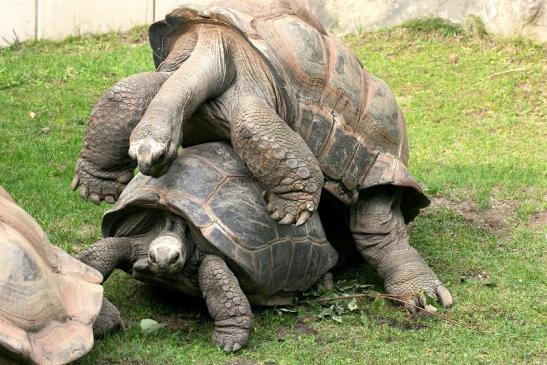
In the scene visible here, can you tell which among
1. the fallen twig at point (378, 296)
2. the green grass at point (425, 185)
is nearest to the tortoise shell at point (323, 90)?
the fallen twig at point (378, 296)

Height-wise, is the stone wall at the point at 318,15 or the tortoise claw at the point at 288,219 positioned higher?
the tortoise claw at the point at 288,219

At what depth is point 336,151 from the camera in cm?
548

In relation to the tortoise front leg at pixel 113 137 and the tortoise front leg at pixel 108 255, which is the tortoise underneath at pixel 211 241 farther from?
the tortoise front leg at pixel 113 137

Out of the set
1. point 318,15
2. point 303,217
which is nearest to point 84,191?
point 303,217

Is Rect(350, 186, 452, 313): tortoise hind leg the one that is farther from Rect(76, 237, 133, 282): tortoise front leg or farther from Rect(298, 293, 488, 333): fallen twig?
Rect(76, 237, 133, 282): tortoise front leg

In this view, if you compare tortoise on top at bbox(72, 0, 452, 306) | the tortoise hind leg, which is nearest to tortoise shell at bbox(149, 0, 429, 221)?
tortoise on top at bbox(72, 0, 452, 306)

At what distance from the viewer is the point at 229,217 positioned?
491cm

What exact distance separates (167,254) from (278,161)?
677mm

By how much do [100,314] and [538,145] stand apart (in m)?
5.04

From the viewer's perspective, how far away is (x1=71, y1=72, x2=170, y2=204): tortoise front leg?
198 inches

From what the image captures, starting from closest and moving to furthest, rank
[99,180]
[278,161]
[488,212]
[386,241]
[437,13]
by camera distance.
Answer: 1. [278,161]
2. [99,180]
3. [386,241]
4. [488,212]
5. [437,13]

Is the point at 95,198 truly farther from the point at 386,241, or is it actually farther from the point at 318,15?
the point at 318,15

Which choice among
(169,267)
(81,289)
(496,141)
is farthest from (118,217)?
(496,141)

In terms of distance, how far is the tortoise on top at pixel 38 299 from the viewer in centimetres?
382
